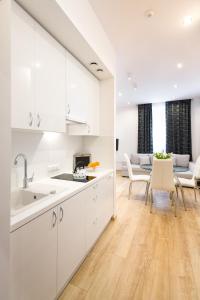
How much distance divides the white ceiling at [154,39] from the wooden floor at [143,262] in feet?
9.15

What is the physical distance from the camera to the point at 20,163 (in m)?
1.68

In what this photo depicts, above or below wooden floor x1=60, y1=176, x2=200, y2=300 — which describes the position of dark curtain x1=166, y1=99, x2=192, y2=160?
above

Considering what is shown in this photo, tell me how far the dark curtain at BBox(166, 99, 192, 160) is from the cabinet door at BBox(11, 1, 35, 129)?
598cm

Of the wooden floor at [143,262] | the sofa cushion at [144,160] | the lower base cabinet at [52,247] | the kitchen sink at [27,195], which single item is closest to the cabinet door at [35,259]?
the lower base cabinet at [52,247]

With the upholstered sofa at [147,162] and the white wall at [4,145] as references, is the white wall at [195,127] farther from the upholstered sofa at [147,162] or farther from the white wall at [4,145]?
the white wall at [4,145]

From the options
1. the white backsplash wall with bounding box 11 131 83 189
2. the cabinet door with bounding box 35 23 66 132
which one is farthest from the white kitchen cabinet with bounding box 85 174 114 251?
the cabinet door with bounding box 35 23 66 132

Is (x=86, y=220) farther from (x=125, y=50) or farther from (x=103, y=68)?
(x=125, y=50)

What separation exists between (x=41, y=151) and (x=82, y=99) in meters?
0.87

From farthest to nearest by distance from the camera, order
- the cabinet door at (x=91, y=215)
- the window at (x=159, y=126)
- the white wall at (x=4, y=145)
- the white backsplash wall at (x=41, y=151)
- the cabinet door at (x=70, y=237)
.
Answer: the window at (x=159, y=126), the cabinet door at (x=91, y=215), the white backsplash wall at (x=41, y=151), the cabinet door at (x=70, y=237), the white wall at (x=4, y=145)

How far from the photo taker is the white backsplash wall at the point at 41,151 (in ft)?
5.39

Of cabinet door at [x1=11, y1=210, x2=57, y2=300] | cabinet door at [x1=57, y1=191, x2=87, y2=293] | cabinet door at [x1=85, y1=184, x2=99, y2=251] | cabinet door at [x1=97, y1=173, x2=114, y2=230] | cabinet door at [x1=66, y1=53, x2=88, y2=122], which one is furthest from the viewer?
cabinet door at [x1=97, y1=173, x2=114, y2=230]

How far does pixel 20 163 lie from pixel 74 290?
124 centimetres

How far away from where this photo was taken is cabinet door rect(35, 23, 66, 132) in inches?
58.1

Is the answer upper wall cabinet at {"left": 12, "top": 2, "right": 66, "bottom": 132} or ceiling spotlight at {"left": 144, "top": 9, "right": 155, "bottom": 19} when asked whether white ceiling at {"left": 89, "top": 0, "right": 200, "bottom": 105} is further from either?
upper wall cabinet at {"left": 12, "top": 2, "right": 66, "bottom": 132}
